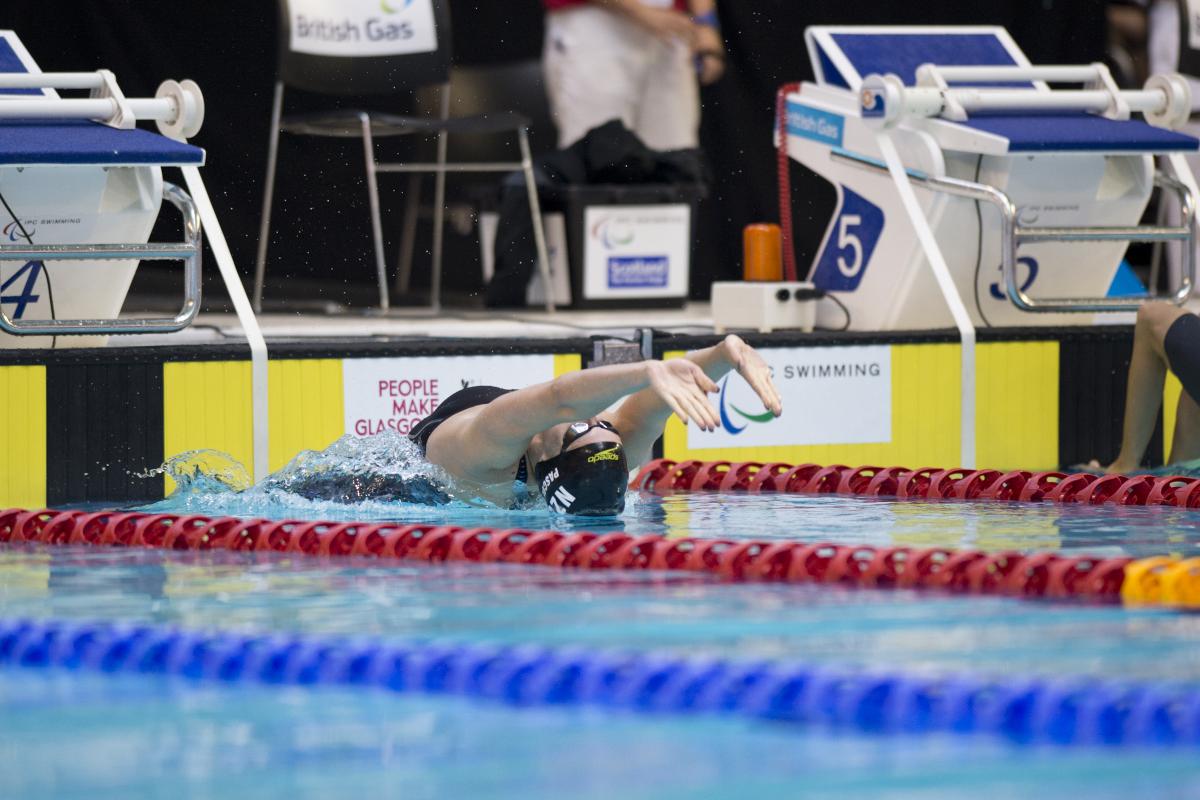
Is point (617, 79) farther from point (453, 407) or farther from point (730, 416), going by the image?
point (453, 407)

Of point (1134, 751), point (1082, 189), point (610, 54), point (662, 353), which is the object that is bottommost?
point (1134, 751)

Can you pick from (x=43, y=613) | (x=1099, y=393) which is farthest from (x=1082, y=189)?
(x=43, y=613)

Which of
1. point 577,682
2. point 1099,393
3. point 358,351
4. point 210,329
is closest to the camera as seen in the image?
point 577,682

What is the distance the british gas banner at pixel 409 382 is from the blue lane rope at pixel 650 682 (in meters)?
2.51

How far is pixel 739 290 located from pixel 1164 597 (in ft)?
11.1

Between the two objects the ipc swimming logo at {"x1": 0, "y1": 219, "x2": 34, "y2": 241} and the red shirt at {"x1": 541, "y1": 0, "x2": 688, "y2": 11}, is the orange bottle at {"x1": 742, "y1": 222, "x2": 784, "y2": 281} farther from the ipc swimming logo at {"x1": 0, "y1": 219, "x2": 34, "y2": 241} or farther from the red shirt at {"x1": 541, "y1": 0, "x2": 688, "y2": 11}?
the ipc swimming logo at {"x1": 0, "y1": 219, "x2": 34, "y2": 241}

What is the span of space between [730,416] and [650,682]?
137 inches

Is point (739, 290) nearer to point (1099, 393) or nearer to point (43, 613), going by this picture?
point (1099, 393)

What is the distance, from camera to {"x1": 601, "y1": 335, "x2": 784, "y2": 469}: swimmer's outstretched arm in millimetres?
4336

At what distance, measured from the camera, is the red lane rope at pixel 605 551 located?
400cm

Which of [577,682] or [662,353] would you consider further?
[662,353]

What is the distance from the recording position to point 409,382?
6.23m

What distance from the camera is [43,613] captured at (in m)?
3.85

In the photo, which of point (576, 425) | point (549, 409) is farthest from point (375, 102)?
point (549, 409)
